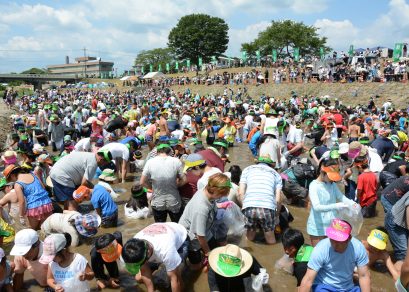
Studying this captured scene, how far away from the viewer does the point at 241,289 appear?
3312 millimetres

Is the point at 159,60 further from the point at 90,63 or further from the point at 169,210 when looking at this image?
the point at 169,210

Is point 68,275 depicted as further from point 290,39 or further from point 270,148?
point 290,39

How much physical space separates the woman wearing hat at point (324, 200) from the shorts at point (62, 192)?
12.5ft

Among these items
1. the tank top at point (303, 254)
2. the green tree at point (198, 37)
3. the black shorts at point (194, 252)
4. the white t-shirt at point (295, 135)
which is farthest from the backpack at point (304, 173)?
the green tree at point (198, 37)

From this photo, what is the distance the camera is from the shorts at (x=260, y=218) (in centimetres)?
467

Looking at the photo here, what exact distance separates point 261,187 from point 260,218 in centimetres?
42

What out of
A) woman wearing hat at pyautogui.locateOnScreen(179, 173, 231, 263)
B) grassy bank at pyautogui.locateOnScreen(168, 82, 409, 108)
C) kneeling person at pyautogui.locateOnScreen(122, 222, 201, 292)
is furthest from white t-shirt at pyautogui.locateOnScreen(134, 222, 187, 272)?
grassy bank at pyautogui.locateOnScreen(168, 82, 409, 108)

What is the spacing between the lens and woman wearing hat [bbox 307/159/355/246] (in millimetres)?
4027

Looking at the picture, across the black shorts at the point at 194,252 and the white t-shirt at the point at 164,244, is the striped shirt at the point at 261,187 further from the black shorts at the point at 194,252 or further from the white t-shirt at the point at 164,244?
the white t-shirt at the point at 164,244

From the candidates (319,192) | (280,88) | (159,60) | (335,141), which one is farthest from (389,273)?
(159,60)

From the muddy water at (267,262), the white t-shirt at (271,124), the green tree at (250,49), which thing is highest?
the green tree at (250,49)

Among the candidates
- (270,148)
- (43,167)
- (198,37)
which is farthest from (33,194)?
(198,37)

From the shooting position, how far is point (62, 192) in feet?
18.7

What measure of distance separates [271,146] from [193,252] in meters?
3.16
